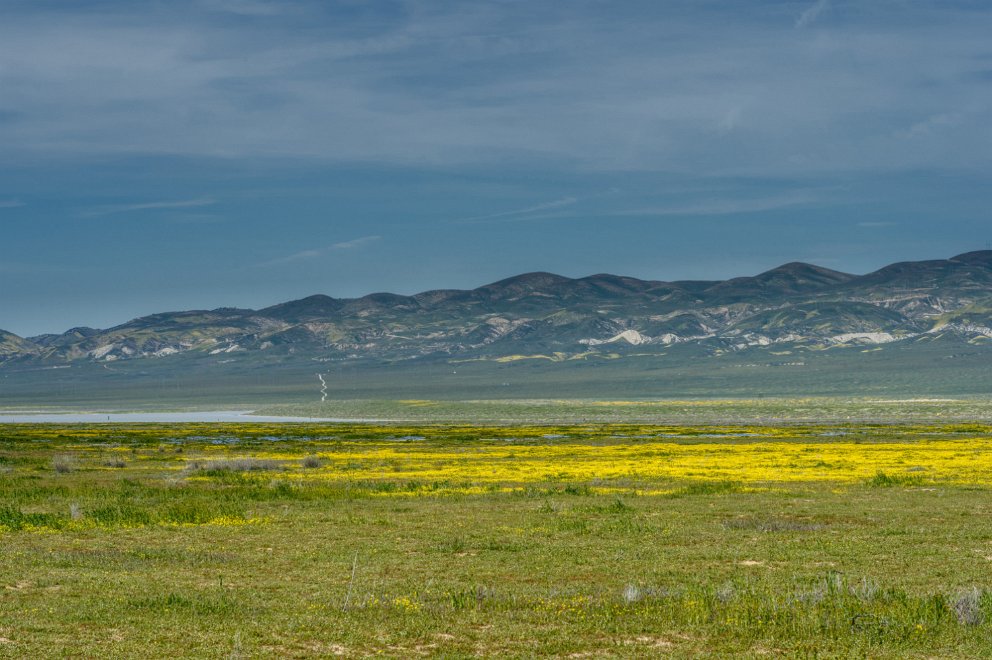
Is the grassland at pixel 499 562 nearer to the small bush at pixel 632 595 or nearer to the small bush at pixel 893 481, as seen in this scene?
the small bush at pixel 632 595

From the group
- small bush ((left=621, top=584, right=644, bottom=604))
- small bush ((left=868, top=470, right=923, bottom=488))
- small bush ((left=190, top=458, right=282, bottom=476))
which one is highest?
small bush ((left=621, top=584, right=644, bottom=604))

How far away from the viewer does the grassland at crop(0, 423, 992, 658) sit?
1672cm


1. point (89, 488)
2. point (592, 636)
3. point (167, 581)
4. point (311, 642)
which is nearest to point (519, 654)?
point (592, 636)

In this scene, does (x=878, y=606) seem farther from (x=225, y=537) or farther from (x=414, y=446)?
(x=414, y=446)

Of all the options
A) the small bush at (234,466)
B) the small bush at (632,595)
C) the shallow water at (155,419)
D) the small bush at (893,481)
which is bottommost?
the shallow water at (155,419)

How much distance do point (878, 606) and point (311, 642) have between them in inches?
372

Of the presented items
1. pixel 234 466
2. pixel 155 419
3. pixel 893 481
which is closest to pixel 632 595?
pixel 893 481

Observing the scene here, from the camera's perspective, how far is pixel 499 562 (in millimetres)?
23547

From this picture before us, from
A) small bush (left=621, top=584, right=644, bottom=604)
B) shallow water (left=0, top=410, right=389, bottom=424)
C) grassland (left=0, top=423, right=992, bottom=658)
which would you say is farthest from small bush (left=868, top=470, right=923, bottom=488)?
shallow water (left=0, top=410, right=389, bottom=424)

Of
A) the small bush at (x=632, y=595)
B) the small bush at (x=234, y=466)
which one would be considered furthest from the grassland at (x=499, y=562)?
the small bush at (x=234, y=466)

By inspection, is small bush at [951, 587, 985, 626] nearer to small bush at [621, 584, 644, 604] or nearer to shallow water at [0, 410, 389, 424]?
small bush at [621, 584, 644, 604]

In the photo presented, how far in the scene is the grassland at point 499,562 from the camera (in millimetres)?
16719

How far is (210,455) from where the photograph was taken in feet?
219

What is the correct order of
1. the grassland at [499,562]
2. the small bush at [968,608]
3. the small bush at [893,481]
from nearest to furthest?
the grassland at [499,562] → the small bush at [968,608] → the small bush at [893,481]
